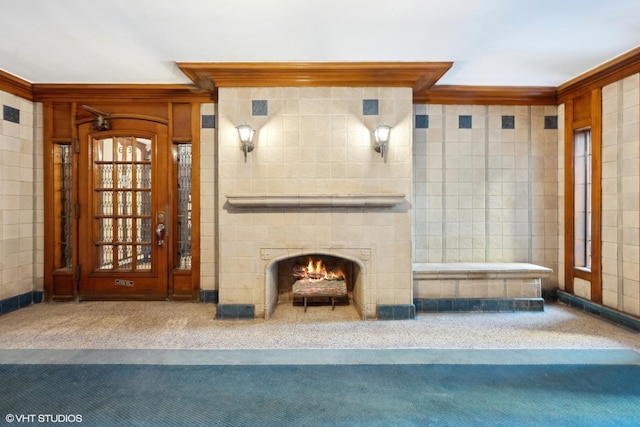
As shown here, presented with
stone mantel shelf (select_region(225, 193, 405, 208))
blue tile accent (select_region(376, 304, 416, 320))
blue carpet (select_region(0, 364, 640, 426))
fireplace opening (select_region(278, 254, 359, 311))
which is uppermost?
stone mantel shelf (select_region(225, 193, 405, 208))

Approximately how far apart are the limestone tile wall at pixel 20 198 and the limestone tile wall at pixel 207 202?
1.97 metres

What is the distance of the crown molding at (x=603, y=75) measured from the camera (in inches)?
123

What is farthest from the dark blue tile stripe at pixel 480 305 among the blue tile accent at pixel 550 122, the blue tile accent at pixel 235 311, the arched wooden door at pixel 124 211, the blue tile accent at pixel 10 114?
the blue tile accent at pixel 10 114

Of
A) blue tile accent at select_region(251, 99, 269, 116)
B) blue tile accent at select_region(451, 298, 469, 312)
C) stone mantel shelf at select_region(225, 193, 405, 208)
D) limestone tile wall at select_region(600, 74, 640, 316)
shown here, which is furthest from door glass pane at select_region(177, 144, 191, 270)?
limestone tile wall at select_region(600, 74, 640, 316)

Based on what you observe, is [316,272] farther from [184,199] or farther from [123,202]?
[123,202]

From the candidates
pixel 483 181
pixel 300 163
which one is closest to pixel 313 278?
pixel 300 163

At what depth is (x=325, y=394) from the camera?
2.14 m

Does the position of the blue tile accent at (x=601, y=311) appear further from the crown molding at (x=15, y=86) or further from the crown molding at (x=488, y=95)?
the crown molding at (x=15, y=86)

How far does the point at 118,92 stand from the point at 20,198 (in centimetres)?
167

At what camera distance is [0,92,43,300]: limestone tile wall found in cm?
372

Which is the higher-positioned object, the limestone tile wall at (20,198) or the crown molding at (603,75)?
the crown molding at (603,75)

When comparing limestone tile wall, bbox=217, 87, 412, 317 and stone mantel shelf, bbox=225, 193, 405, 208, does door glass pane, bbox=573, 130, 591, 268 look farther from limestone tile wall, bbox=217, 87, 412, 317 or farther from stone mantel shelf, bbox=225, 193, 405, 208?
stone mantel shelf, bbox=225, 193, 405, 208

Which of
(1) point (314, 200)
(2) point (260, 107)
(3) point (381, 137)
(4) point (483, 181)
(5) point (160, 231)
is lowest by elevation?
(5) point (160, 231)

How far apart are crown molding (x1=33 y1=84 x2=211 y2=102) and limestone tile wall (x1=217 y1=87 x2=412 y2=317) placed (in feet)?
2.48
